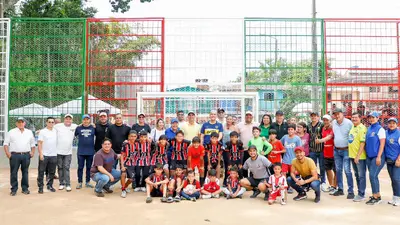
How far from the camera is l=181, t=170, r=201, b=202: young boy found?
6430 millimetres

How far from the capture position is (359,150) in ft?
20.7

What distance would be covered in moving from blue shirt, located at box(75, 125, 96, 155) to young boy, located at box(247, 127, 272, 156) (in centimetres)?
321

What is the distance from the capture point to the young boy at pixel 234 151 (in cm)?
716

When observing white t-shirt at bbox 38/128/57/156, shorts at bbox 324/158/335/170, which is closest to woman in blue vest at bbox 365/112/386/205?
shorts at bbox 324/158/335/170

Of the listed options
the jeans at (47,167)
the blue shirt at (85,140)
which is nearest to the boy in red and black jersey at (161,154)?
the blue shirt at (85,140)

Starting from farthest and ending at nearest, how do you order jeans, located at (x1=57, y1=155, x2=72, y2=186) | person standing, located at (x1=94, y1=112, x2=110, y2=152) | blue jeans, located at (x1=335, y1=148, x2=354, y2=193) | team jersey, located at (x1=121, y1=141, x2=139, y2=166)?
person standing, located at (x1=94, y1=112, x2=110, y2=152) < jeans, located at (x1=57, y1=155, x2=72, y2=186) < team jersey, located at (x1=121, y1=141, x2=139, y2=166) < blue jeans, located at (x1=335, y1=148, x2=354, y2=193)

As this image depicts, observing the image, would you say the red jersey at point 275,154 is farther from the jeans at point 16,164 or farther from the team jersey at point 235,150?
the jeans at point 16,164

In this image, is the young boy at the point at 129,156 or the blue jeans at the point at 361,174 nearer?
the blue jeans at the point at 361,174

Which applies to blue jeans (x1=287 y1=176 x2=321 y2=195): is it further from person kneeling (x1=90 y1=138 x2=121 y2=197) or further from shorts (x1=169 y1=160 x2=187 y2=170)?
person kneeling (x1=90 y1=138 x2=121 y2=197)

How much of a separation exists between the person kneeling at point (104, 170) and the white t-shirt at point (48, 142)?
0.86 metres

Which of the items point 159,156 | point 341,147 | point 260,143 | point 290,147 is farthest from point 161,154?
point 341,147

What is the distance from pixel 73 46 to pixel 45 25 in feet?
3.05

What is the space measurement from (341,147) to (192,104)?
427 centimetres

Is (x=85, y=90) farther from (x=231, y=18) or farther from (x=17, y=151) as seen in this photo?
(x=231, y=18)
